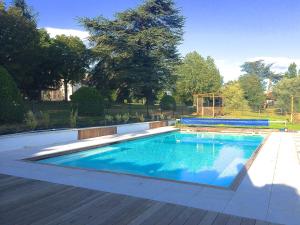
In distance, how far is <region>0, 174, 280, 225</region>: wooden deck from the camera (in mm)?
3623

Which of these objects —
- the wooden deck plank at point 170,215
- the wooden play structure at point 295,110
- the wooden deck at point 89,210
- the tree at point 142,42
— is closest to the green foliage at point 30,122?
the wooden deck at point 89,210

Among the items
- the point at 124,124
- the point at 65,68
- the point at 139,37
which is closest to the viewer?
the point at 124,124

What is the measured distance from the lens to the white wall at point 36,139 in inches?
350

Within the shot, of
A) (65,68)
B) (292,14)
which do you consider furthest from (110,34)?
(292,14)

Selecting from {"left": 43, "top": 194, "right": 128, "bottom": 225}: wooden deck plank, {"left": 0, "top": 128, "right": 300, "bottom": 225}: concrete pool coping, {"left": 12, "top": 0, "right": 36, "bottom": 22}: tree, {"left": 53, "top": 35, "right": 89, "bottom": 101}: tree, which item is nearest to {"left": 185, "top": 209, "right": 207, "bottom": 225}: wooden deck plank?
{"left": 0, "top": 128, "right": 300, "bottom": 225}: concrete pool coping

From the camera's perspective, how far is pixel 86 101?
15.9m

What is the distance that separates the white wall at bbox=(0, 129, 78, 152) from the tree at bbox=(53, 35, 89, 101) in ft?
53.3

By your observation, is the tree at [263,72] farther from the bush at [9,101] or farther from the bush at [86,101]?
the bush at [9,101]

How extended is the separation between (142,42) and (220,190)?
16480mm

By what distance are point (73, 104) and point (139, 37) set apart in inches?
271

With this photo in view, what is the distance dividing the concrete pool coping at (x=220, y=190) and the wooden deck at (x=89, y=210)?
0.84ft

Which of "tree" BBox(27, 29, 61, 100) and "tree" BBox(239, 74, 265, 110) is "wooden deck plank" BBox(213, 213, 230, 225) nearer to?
"tree" BBox(27, 29, 61, 100)

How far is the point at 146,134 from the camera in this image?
46.9 feet

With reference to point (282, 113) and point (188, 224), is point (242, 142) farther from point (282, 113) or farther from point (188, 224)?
point (282, 113)
